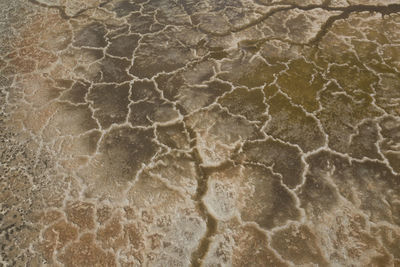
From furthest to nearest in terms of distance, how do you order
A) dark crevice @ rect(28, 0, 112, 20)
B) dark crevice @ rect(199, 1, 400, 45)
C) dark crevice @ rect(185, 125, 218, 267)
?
dark crevice @ rect(28, 0, 112, 20) < dark crevice @ rect(199, 1, 400, 45) < dark crevice @ rect(185, 125, 218, 267)

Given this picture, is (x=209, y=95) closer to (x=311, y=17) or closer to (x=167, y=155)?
(x=167, y=155)

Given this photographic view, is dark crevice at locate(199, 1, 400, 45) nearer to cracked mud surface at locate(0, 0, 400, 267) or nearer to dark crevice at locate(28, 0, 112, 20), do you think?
cracked mud surface at locate(0, 0, 400, 267)

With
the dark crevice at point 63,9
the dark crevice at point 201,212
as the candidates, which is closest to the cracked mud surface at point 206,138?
the dark crevice at point 201,212

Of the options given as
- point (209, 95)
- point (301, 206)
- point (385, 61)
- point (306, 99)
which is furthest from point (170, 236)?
point (385, 61)

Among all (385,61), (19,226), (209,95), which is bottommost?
(19,226)

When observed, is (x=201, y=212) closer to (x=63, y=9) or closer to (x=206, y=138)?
(x=206, y=138)

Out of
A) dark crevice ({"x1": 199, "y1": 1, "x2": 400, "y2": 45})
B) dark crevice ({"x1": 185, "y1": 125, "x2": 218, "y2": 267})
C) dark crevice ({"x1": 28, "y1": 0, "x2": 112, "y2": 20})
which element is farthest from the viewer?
dark crevice ({"x1": 28, "y1": 0, "x2": 112, "y2": 20})

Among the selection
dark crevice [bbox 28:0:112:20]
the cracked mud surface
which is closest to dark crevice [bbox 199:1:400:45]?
the cracked mud surface

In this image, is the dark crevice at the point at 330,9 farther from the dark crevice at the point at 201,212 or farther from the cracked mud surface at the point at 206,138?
the dark crevice at the point at 201,212

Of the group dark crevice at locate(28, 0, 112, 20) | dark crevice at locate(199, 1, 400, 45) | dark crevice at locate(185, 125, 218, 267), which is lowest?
dark crevice at locate(185, 125, 218, 267)
